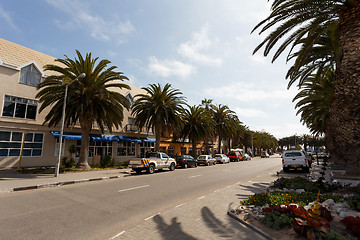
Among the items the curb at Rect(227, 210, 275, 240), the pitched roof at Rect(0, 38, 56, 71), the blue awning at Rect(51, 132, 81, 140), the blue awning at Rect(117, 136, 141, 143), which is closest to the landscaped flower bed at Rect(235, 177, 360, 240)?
the curb at Rect(227, 210, 275, 240)

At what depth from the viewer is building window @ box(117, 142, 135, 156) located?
94.1 ft

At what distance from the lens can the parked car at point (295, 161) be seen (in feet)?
57.8

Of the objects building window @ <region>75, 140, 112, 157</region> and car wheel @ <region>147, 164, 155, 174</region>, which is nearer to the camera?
car wheel @ <region>147, 164, 155, 174</region>

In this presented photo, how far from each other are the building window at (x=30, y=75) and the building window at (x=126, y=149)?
12.7 metres

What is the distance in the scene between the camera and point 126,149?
97.1 ft

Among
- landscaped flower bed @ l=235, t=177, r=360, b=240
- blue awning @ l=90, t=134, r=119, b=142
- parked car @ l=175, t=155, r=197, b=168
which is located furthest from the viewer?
parked car @ l=175, t=155, r=197, b=168

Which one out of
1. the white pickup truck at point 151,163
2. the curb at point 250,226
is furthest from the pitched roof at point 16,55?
the curb at point 250,226

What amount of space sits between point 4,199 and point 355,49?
15708 millimetres

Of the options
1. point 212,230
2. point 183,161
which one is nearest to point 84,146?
point 183,161

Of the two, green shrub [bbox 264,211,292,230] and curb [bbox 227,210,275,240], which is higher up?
green shrub [bbox 264,211,292,230]

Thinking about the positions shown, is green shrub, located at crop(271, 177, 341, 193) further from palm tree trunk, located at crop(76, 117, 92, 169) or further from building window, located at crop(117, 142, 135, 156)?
building window, located at crop(117, 142, 135, 156)

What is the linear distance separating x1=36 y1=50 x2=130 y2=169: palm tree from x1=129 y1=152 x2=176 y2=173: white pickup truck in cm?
537

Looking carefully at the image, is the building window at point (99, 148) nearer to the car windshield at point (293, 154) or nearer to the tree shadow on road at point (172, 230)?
the car windshield at point (293, 154)

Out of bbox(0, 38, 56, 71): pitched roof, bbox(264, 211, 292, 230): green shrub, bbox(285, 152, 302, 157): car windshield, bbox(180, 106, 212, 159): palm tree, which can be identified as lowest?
bbox(264, 211, 292, 230): green shrub
